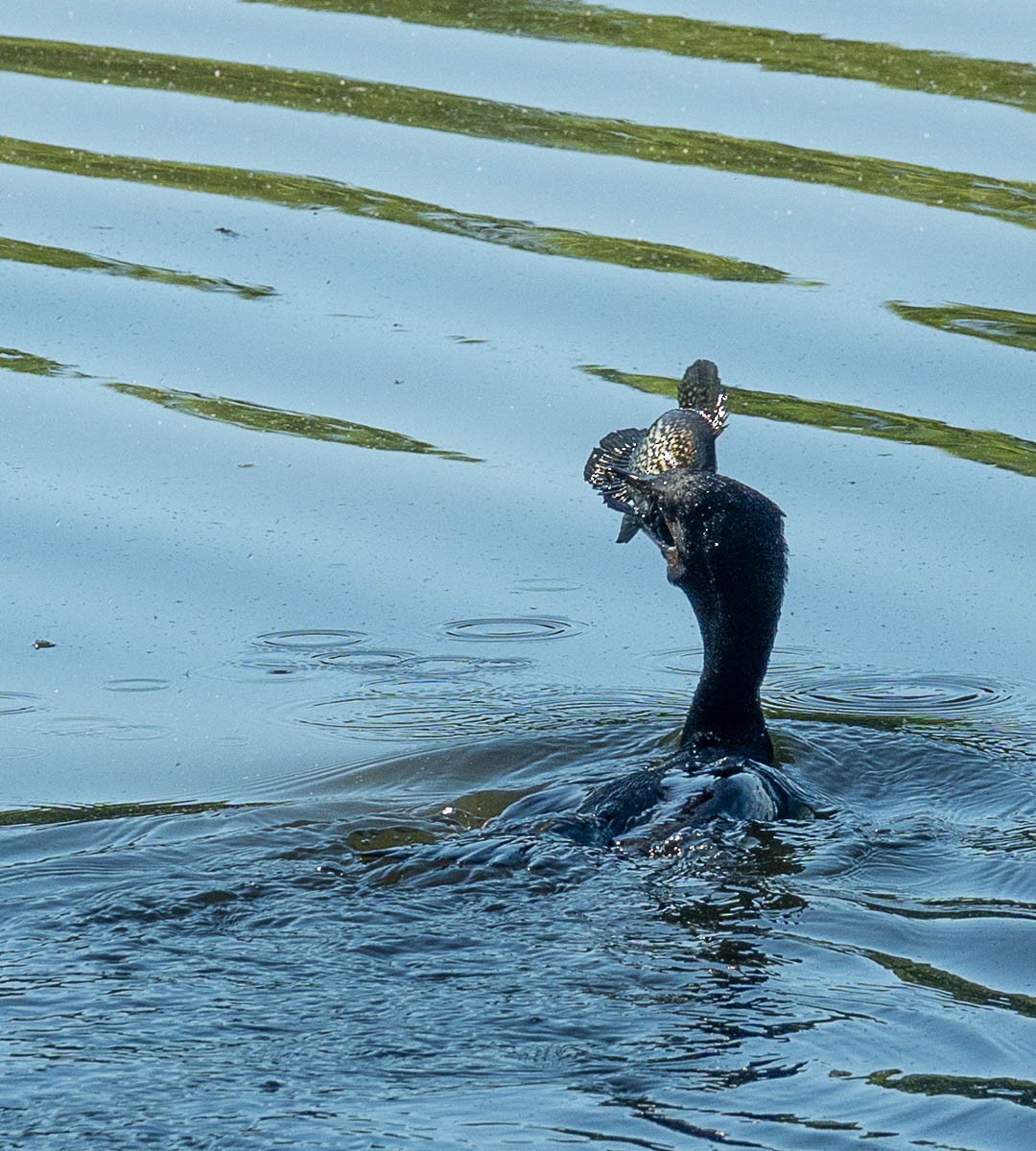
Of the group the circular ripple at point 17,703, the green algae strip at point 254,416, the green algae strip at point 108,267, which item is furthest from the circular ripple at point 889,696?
the green algae strip at point 108,267

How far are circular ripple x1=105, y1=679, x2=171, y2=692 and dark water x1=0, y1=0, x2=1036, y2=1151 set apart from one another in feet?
0.06

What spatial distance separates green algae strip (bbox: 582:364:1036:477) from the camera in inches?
313

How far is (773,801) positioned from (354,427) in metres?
2.88

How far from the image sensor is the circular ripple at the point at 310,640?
674 centimetres

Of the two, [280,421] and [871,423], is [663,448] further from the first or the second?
[280,421]

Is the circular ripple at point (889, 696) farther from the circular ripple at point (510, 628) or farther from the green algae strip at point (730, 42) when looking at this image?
the green algae strip at point (730, 42)

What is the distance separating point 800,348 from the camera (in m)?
8.69

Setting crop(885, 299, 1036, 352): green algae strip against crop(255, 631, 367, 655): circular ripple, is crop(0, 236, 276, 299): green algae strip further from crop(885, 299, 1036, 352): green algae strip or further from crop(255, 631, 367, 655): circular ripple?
crop(255, 631, 367, 655): circular ripple

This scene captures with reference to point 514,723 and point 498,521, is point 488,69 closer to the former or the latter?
point 498,521

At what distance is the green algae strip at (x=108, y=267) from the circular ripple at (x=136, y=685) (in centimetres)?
283

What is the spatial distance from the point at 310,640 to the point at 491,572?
26.9 inches

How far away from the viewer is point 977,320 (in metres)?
8.91

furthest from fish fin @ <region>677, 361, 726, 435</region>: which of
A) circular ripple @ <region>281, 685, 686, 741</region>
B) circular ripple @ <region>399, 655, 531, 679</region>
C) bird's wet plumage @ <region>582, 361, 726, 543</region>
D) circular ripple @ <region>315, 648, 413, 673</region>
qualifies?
circular ripple @ <region>315, 648, 413, 673</region>

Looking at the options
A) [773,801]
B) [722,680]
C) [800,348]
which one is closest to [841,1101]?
[773,801]
